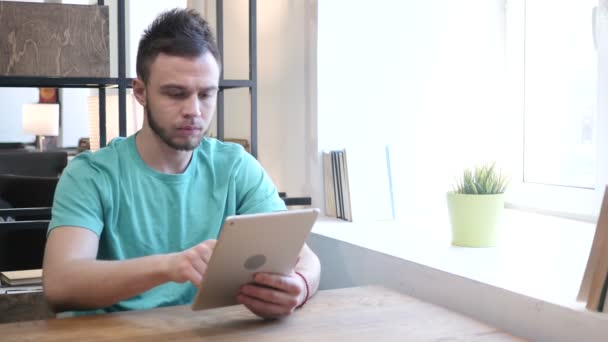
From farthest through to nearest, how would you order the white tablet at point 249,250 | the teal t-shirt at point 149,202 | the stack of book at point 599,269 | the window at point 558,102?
the window at point 558,102 → the teal t-shirt at point 149,202 → the stack of book at point 599,269 → the white tablet at point 249,250

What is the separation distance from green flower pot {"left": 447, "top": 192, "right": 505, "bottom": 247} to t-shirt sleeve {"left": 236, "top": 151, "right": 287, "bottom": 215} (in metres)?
0.45

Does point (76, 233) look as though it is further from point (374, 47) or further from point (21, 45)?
point (374, 47)

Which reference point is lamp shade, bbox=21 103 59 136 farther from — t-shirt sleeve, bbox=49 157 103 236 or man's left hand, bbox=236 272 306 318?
man's left hand, bbox=236 272 306 318

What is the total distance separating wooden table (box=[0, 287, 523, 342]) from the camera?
1346 millimetres

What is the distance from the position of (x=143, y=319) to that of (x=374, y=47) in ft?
4.42

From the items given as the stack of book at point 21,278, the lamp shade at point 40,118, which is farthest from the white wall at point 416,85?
the lamp shade at point 40,118

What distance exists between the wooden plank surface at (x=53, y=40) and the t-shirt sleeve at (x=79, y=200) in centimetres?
68

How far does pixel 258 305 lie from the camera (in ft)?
4.70

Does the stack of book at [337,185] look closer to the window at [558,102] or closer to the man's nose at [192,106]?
the window at [558,102]

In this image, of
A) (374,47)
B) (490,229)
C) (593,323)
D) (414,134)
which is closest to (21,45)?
(374,47)

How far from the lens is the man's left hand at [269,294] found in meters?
1.43

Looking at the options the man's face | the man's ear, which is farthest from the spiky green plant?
the man's ear

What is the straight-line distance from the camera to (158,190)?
1.76m

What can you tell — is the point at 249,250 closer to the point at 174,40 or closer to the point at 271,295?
the point at 271,295
